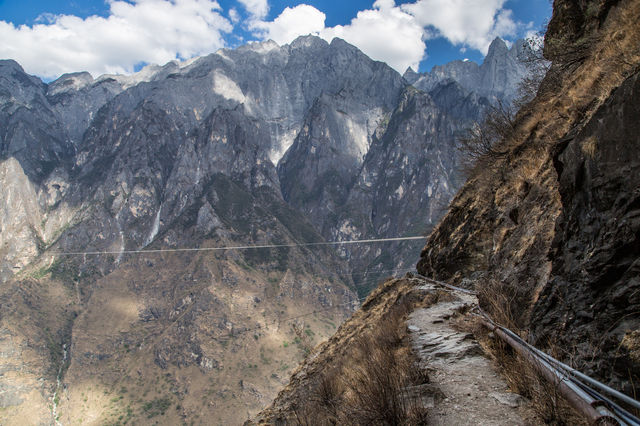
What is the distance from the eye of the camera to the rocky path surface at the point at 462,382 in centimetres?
312

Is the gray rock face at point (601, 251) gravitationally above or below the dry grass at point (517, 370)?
above

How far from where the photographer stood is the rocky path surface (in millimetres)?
3115

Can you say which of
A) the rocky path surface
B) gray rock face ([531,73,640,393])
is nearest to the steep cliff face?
gray rock face ([531,73,640,393])

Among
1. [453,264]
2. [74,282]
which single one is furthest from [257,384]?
[453,264]

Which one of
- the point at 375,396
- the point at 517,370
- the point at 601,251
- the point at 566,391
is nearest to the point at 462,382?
the point at 517,370

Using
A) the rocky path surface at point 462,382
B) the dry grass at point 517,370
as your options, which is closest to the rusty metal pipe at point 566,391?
the dry grass at point 517,370

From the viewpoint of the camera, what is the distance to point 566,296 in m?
3.11

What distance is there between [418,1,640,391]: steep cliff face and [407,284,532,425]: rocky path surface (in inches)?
24.5

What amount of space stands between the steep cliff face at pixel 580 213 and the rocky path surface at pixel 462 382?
2.04 feet

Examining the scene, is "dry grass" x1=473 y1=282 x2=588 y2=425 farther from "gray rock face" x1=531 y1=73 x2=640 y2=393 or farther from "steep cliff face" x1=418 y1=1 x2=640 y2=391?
"gray rock face" x1=531 y1=73 x2=640 y2=393

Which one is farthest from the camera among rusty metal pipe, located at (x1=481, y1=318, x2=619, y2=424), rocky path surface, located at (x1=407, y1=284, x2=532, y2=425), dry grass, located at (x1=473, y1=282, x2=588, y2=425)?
rocky path surface, located at (x1=407, y1=284, x2=532, y2=425)

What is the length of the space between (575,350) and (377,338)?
383 cm

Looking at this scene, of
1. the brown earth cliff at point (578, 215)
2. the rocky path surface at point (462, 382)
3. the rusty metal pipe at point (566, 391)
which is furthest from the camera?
the rocky path surface at point (462, 382)

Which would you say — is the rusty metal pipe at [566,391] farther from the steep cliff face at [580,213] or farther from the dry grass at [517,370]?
the steep cliff face at [580,213]
